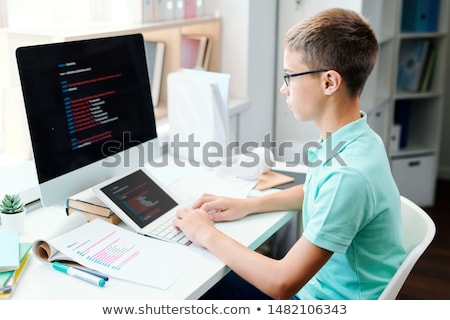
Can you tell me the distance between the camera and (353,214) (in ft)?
3.98

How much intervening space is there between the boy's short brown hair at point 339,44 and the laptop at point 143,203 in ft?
1.71

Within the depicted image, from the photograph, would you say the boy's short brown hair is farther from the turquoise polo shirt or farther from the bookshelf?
the bookshelf

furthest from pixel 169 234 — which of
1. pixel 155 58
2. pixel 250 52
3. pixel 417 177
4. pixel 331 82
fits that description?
pixel 417 177

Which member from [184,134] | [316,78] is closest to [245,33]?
[184,134]

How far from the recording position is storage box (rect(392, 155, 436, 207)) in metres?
3.38

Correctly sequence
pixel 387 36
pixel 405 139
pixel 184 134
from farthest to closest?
pixel 405 139 < pixel 387 36 < pixel 184 134

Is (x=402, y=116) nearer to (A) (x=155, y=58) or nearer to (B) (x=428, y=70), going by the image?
(B) (x=428, y=70)

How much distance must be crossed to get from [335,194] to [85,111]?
667 millimetres

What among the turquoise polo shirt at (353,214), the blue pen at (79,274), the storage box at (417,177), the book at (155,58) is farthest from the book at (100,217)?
the storage box at (417,177)

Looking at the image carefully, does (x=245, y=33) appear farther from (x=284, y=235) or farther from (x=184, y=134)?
(x=284, y=235)

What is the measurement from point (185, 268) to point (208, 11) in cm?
169

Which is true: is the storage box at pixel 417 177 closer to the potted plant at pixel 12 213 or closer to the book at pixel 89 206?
the book at pixel 89 206

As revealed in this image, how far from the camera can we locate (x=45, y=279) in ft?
4.01

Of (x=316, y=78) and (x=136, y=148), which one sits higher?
(x=316, y=78)
